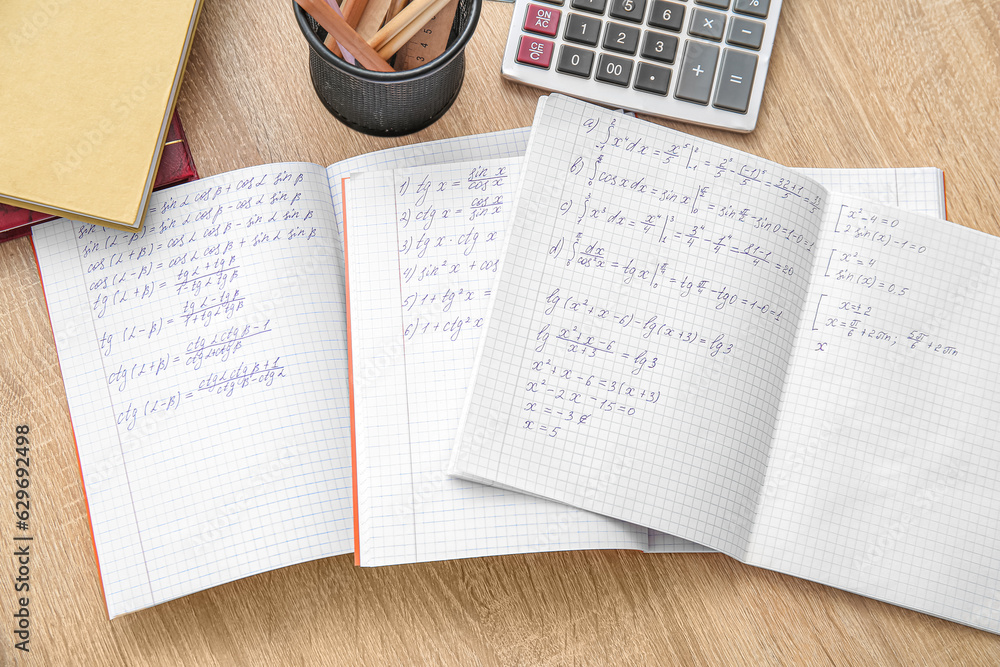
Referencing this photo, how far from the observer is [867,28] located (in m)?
0.60

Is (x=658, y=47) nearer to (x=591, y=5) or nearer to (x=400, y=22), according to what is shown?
(x=591, y=5)

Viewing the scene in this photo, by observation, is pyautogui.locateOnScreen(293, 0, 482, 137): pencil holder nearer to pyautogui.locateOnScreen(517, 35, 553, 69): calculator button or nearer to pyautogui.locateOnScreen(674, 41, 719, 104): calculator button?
pyautogui.locateOnScreen(517, 35, 553, 69): calculator button

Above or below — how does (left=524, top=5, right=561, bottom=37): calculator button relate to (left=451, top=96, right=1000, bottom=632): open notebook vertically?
above

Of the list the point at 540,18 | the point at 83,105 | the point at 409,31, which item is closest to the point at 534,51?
the point at 540,18

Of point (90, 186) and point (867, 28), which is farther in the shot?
point (867, 28)

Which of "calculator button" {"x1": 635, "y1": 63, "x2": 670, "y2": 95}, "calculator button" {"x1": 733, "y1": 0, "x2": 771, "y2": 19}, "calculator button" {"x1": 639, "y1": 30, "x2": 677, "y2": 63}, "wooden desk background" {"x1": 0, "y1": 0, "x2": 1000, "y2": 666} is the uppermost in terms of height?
"calculator button" {"x1": 733, "y1": 0, "x2": 771, "y2": 19}

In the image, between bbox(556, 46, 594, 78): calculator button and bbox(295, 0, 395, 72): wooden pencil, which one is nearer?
bbox(295, 0, 395, 72): wooden pencil

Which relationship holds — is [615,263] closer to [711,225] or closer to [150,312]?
[711,225]

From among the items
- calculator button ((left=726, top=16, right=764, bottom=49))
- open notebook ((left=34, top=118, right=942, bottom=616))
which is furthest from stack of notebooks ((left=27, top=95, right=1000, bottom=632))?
calculator button ((left=726, top=16, right=764, bottom=49))

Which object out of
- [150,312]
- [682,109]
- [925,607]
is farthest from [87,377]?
[925,607]

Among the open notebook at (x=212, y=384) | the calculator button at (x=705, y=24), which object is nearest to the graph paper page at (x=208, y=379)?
the open notebook at (x=212, y=384)

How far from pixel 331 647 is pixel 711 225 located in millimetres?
452

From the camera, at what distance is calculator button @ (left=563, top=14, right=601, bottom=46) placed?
1.82 feet

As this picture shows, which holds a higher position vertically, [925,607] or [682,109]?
[682,109]
